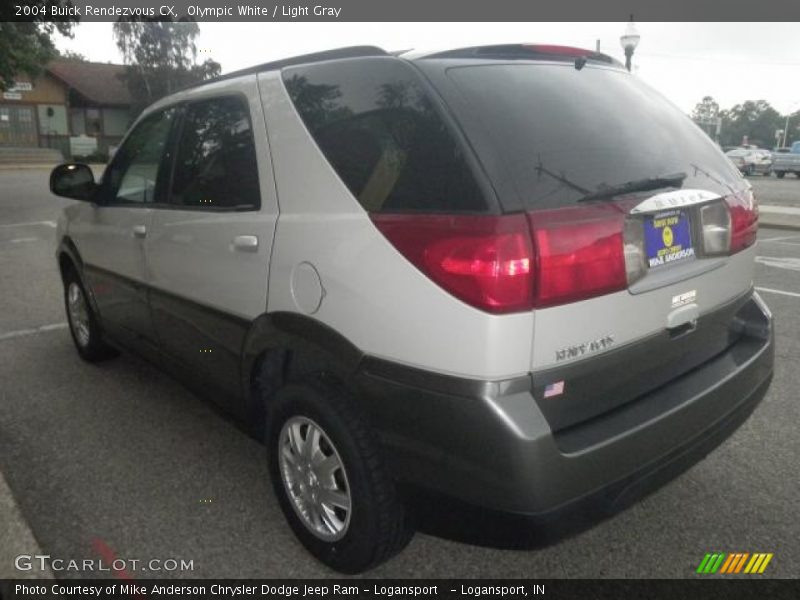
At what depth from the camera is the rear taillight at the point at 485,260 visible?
5.74ft

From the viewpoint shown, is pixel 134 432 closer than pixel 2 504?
No

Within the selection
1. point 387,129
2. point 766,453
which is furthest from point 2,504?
point 766,453

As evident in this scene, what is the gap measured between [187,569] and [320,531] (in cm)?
52

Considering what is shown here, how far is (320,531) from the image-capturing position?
2.36m

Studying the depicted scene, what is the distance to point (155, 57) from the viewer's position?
46.3m

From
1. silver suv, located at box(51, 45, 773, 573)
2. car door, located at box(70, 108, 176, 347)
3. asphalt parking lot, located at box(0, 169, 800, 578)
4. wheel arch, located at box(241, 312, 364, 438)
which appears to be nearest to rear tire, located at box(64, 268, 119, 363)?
asphalt parking lot, located at box(0, 169, 800, 578)

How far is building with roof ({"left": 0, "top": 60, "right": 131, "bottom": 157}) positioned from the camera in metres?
41.4

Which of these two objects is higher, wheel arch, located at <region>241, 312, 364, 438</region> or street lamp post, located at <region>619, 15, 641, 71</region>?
street lamp post, located at <region>619, 15, 641, 71</region>

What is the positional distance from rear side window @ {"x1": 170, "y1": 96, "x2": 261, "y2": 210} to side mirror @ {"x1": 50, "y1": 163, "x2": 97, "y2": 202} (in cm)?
117

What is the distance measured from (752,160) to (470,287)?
38854 mm

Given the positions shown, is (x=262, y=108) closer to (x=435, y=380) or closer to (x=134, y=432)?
(x=435, y=380)

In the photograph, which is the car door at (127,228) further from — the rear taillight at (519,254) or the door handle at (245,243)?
the rear taillight at (519,254)

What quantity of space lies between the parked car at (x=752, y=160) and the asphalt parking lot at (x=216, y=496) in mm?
34863

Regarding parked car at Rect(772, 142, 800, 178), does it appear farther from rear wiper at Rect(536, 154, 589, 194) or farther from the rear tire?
rear wiper at Rect(536, 154, 589, 194)
